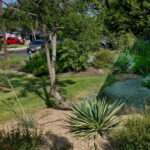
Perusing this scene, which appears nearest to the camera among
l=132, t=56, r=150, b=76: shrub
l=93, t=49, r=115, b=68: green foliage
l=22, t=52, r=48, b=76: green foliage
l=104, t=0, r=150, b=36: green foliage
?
l=132, t=56, r=150, b=76: shrub

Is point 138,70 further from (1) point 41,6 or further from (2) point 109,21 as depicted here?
(2) point 109,21

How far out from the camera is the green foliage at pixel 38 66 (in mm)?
11586

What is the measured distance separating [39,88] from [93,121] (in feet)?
16.6

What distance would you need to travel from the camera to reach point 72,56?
11.6m

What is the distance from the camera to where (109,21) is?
21891 millimetres

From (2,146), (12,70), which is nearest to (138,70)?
(12,70)

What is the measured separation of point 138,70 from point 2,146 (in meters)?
8.22

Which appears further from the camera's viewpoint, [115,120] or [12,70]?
[12,70]

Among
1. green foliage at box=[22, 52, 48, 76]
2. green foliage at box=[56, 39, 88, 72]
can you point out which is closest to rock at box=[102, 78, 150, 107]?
green foliage at box=[56, 39, 88, 72]

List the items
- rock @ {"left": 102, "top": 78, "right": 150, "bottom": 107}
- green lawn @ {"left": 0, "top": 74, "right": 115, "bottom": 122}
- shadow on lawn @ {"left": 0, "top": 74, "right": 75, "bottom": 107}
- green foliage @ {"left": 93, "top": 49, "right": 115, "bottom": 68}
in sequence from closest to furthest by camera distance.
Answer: rock @ {"left": 102, "top": 78, "right": 150, "bottom": 107}
green lawn @ {"left": 0, "top": 74, "right": 115, "bottom": 122}
shadow on lawn @ {"left": 0, "top": 74, "right": 75, "bottom": 107}
green foliage @ {"left": 93, "top": 49, "right": 115, "bottom": 68}

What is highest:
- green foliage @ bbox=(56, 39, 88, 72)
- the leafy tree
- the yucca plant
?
the leafy tree

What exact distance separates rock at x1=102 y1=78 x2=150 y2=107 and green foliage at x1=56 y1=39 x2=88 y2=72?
131 inches

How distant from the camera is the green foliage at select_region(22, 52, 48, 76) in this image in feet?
38.0

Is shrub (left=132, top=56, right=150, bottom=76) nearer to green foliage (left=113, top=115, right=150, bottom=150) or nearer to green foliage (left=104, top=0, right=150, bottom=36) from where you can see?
green foliage (left=113, top=115, right=150, bottom=150)
